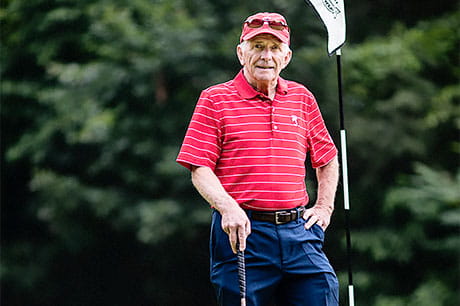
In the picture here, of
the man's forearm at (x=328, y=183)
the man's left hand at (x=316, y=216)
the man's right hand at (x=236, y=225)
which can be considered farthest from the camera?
the man's forearm at (x=328, y=183)

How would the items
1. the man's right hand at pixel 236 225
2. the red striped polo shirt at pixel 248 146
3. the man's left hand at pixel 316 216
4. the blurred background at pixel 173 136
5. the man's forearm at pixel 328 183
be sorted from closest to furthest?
the man's right hand at pixel 236 225 < the red striped polo shirt at pixel 248 146 < the man's left hand at pixel 316 216 < the man's forearm at pixel 328 183 < the blurred background at pixel 173 136

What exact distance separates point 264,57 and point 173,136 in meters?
5.40

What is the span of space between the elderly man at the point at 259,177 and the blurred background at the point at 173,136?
14.5ft

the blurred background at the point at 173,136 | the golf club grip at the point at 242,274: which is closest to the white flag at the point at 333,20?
the golf club grip at the point at 242,274

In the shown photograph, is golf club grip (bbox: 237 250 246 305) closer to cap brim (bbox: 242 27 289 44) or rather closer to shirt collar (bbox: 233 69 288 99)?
shirt collar (bbox: 233 69 288 99)

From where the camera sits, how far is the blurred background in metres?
7.23

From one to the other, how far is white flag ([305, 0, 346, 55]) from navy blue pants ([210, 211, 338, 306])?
2.10 feet

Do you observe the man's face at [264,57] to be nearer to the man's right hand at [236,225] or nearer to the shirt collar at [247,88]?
the shirt collar at [247,88]

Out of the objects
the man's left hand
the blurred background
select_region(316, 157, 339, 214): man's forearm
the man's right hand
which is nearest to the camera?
the man's right hand

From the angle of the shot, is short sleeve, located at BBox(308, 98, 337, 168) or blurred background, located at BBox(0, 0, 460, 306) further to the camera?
blurred background, located at BBox(0, 0, 460, 306)

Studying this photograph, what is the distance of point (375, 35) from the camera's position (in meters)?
7.71

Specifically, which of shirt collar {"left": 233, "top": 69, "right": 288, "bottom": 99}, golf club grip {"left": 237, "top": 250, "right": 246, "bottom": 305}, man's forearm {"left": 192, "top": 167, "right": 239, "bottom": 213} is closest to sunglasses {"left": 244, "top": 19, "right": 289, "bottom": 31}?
shirt collar {"left": 233, "top": 69, "right": 288, "bottom": 99}

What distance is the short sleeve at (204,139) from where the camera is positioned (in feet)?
7.64

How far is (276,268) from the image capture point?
2.30 meters
